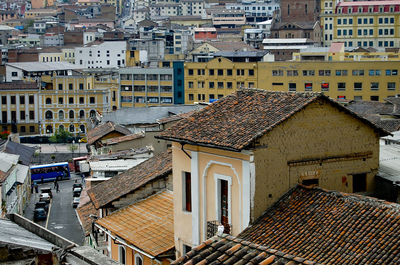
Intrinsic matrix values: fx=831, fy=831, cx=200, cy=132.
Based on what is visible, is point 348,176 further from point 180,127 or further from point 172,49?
point 172,49

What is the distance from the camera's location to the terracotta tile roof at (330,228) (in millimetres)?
13703

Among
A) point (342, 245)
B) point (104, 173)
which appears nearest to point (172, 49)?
point (104, 173)

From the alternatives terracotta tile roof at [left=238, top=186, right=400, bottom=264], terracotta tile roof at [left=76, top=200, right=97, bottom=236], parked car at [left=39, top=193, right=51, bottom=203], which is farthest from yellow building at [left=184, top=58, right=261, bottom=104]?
terracotta tile roof at [left=238, top=186, right=400, bottom=264]

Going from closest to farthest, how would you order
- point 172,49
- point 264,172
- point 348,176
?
point 264,172 < point 348,176 < point 172,49

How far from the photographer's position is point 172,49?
476 feet

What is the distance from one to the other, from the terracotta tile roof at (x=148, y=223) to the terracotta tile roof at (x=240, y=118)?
9.49ft

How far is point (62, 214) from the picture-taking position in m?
54.3

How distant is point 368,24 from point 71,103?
51.9m

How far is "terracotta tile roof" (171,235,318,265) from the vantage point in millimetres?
11023

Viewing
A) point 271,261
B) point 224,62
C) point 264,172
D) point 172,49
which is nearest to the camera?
point 271,261

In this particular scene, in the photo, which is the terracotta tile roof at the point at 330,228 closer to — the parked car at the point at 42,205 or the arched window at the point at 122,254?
the arched window at the point at 122,254

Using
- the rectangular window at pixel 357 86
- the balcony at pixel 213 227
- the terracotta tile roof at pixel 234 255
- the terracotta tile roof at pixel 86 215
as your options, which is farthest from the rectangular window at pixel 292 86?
the terracotta tile roof at pixel 234 255

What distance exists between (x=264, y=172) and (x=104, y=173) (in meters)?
19.5

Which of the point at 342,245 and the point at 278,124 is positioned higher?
the point at 278,124
